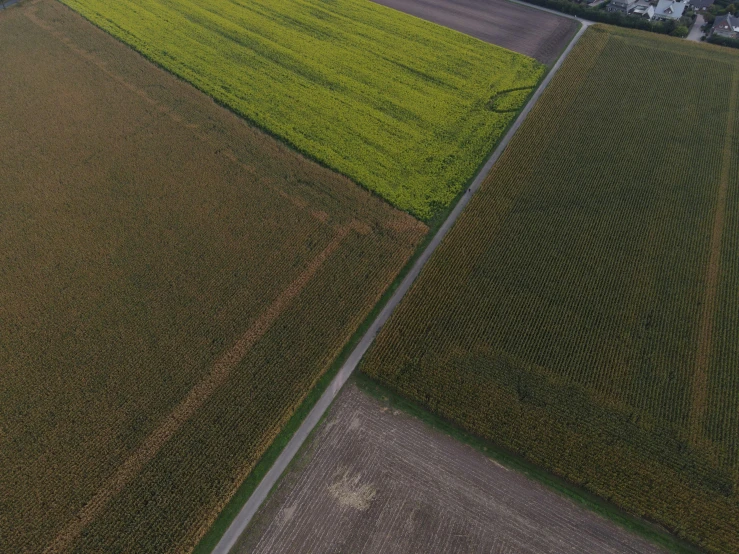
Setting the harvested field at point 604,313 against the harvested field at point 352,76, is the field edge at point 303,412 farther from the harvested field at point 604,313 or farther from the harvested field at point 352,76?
the harvested field at point 352,76

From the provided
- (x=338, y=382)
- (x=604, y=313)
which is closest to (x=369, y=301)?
(x=338, y=382)

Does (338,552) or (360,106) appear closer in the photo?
(338,552)

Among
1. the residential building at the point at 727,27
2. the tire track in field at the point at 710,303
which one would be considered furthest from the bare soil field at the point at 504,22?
the tire track in field at the point at 710,303

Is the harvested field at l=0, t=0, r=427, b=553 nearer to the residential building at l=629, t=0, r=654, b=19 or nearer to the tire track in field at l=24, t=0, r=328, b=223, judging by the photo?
the tire track in field at l=24, t=0, r=328, b=223

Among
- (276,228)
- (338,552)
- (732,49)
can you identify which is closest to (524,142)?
(276,228)

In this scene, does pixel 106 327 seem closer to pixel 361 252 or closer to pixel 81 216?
pixel 81 216

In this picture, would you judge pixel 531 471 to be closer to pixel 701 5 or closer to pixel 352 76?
pixel 352 76

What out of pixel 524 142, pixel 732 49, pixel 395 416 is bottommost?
pixel 395 416
